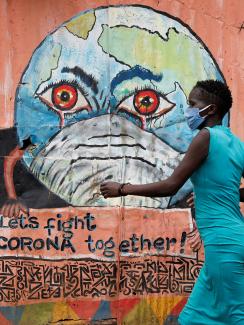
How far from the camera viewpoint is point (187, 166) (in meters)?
3.50

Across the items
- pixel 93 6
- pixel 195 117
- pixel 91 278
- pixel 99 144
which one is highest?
pixel 93 6

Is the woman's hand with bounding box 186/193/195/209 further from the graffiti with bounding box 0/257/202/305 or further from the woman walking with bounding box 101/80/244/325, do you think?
the woman walking with bounding box 101/80/244/325

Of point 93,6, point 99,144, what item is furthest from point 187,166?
point 93,6

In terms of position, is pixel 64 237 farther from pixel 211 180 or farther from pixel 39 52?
pixel 211 180

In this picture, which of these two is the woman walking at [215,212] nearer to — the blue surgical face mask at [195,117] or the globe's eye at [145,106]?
the blue surgical face mask at [195,117]

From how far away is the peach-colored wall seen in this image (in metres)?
5.09

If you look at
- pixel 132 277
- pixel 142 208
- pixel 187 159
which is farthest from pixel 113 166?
pixel 187 159

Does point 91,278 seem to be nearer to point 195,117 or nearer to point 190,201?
point 190,201

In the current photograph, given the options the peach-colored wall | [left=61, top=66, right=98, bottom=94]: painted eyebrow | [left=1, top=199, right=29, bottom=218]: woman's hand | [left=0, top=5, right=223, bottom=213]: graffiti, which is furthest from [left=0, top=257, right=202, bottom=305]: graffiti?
[left=61, top=66, right=98, bottom=94]: painted eyebrow

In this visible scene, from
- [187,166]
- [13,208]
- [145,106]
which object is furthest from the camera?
[145,106]

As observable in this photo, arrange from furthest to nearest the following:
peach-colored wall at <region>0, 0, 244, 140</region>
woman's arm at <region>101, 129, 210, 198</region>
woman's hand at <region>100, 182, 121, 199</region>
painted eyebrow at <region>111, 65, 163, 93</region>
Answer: painted eyebrow at <region>111, 65, 163, 93</region> → peach-colored wall at <region>0, 0, 244, 140</region> → woman's hand at <region>100, 182, 121, 199</region> → woman's arm at <region>101, 129, 210, 198</region>

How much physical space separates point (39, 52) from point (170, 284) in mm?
1897

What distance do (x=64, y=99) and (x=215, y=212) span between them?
1.99 metres

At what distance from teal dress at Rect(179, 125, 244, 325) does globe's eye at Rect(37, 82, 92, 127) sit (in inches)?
70.5
